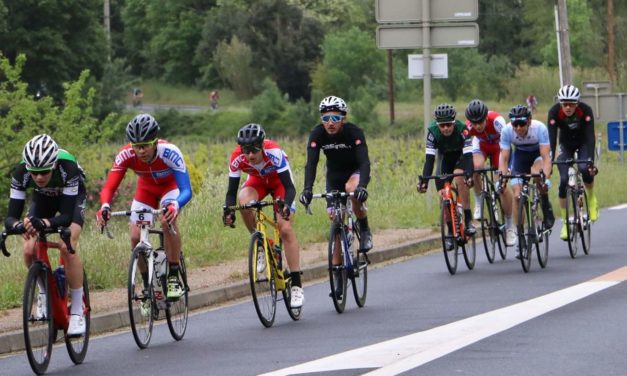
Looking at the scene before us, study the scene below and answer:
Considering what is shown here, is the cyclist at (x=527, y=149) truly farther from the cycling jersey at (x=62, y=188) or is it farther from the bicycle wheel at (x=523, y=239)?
the cycling jersey at (x=62, y=188)

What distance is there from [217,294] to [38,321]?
4.79 m

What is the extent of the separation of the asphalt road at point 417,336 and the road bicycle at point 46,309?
21 cm

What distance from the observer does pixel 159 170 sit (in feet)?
41.6

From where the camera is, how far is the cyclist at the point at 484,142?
18.1 meters

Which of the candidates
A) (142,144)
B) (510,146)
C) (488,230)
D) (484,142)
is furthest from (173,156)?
(484,142)

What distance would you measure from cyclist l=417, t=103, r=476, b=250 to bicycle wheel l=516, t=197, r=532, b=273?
2.01ft

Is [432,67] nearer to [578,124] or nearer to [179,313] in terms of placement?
[578,124]

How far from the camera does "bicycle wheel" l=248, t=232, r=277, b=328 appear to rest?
12.8 metres

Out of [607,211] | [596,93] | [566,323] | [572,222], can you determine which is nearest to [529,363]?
[566,323]

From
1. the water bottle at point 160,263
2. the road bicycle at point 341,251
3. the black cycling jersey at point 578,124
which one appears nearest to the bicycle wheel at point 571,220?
the black cycling jersey at point 578,124

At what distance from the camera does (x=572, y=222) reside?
18688 mm

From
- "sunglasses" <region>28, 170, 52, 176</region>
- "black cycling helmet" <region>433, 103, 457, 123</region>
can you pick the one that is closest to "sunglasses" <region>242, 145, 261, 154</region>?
"sunglasses" <region>28, 170, 52, 176</region>

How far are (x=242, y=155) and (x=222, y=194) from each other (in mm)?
12701

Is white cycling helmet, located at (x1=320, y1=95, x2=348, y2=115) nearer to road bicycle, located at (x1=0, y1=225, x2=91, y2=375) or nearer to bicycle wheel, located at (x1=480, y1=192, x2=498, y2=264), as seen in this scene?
road bicycle, located at (x1=0, y1=225, x2=91, y2=375)
